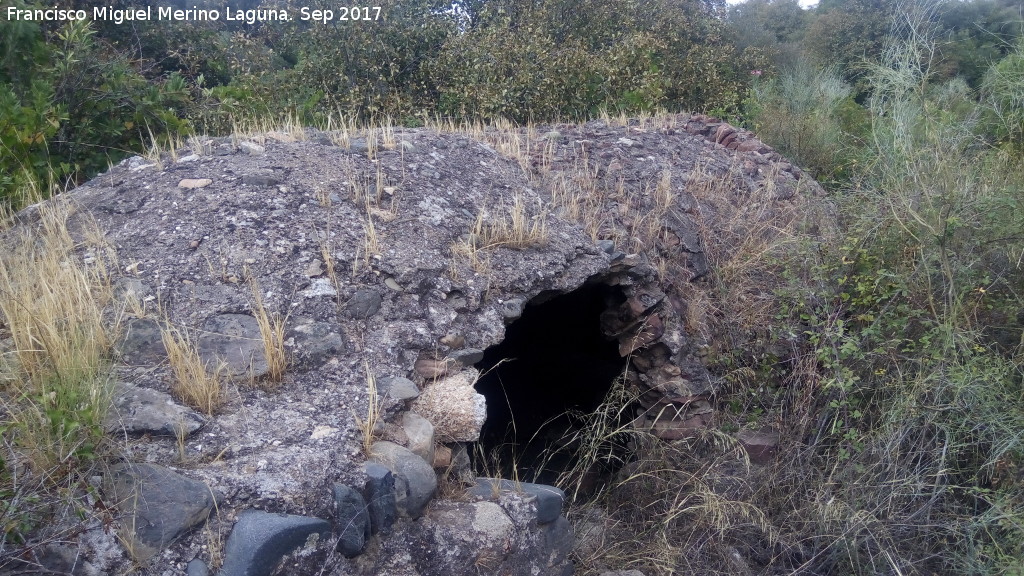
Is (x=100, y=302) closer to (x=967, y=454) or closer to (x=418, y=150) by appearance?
(x=418, y=150)

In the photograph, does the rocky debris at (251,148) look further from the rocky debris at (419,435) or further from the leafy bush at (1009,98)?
the leafy bush at (1009,98)

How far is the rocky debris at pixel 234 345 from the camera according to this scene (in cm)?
357

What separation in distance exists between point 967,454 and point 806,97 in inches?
289

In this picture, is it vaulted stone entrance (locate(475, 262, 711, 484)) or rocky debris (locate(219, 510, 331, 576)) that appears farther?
vaulted stone entrance (locate(475, 262, 711, 484))

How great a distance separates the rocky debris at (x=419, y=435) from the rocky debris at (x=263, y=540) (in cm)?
70

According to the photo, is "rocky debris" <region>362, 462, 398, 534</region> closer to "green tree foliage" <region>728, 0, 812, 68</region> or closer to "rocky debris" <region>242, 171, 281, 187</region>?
"rocky debris" <region>242, 171, 281, 187</region>

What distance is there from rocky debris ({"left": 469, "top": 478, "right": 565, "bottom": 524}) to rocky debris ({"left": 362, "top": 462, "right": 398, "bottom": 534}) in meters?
0.51

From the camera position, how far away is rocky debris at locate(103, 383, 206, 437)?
3008mm

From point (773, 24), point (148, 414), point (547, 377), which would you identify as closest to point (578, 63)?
point (547, 377)

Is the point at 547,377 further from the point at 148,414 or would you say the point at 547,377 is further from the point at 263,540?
the point at 263,540

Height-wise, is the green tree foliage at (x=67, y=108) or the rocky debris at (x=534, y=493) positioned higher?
the green tree foliage at (x=67, y=108)

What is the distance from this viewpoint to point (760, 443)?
4.89m

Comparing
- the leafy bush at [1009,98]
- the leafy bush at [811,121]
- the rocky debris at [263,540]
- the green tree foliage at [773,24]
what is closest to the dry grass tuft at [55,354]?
the rocky debris at [263,540]

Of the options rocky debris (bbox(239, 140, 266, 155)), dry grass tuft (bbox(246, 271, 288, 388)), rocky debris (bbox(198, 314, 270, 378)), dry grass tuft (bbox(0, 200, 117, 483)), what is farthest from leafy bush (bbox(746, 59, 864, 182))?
dry grass tuft (bbox(0, 200, 117, 483))
